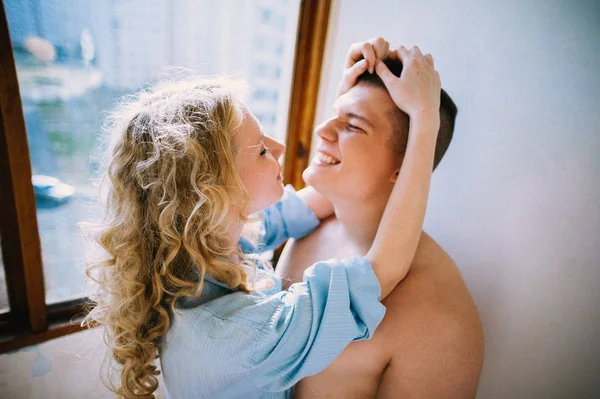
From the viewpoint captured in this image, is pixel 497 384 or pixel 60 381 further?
pixel 60 381

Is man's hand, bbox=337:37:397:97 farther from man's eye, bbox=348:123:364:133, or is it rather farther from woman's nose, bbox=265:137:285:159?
woman's nose, bbox=265:137:285:159

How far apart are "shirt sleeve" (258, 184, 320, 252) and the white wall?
413 mm

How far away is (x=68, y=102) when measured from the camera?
98 cm

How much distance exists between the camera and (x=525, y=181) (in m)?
0.82

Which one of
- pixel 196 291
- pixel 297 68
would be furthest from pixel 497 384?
pixel 297 68

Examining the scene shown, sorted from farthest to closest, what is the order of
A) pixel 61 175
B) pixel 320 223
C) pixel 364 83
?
1. pixel 320 223
2. pixel 61 175
3. pixel 364 83

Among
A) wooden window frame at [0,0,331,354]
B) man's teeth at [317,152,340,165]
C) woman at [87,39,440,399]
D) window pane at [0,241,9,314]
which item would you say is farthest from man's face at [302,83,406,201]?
window pane at [0,241,9,314]

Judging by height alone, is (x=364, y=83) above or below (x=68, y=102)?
above

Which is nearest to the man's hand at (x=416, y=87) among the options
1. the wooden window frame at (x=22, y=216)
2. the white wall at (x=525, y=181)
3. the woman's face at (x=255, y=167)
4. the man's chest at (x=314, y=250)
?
the white wall at (x=525, y=181)

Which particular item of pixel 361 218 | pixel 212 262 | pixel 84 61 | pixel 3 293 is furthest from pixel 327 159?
pixel 3 293

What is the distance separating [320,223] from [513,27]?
2.52 ft

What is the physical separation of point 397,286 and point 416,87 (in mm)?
472

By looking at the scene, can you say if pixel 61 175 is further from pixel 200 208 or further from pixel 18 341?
pixel 200 208

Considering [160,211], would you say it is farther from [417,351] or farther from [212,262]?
[417,351]
